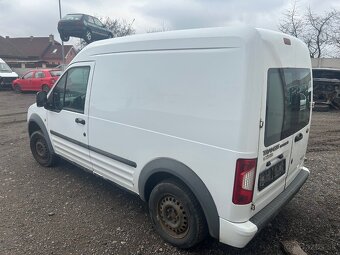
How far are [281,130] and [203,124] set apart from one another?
76 cm

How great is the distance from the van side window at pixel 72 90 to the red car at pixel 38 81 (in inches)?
524

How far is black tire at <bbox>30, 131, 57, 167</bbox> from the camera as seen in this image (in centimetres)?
482

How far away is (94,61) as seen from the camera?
358 centimetres

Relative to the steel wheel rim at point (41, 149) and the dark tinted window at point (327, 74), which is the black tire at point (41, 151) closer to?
the steel wheel rim at point (41, 149)

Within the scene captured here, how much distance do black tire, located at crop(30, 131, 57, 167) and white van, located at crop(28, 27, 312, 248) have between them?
153 cm

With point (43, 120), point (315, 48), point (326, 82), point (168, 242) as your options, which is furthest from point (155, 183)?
point (315, 48)

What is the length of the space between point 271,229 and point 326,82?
11171 mm

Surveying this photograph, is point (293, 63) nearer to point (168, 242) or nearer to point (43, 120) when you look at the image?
point (168, 242)

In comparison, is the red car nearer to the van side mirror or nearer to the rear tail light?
the van side mirror

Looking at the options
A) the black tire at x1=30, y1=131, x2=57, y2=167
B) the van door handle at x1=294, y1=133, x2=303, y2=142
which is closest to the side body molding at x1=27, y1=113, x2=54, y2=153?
the black tire at x1=30, y1=131, x2=57, y2=167

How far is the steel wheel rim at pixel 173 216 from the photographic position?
9.23ft

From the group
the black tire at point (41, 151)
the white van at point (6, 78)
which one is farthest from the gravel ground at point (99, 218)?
the white van at point (6, 78)

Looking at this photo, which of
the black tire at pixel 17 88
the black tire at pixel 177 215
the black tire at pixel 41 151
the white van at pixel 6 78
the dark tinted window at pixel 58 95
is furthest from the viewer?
the white van at pixel 6 78

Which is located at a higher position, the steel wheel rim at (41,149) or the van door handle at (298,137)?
the van door handle at (298,137)
